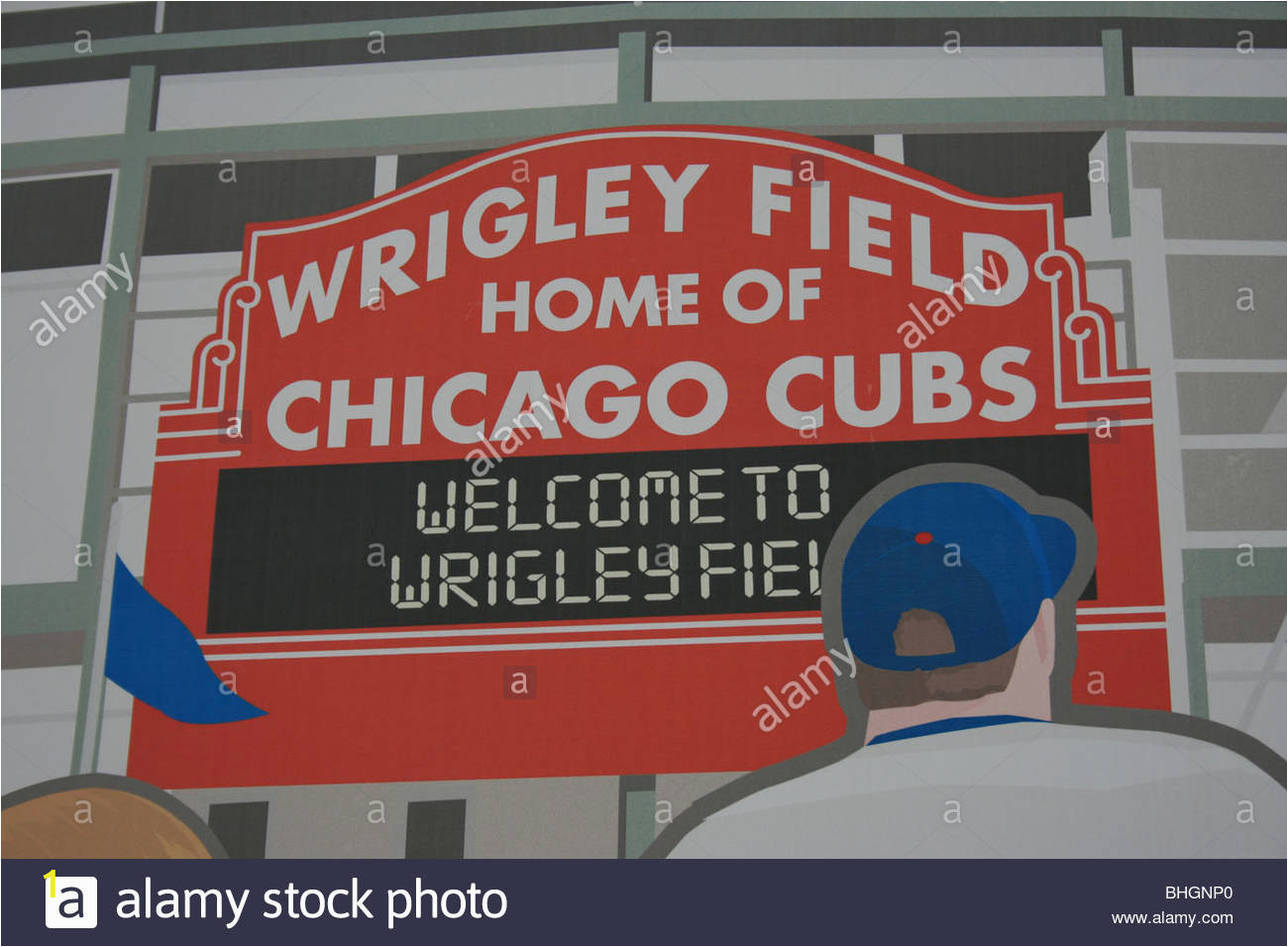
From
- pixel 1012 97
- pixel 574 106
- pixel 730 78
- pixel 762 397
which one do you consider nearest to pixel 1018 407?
pixel 762 397

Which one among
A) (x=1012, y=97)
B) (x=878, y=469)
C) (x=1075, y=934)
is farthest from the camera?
(x=1012, y=97)

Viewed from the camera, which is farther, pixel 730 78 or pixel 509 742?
pixel 730 78

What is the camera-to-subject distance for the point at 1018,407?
3.68 metres

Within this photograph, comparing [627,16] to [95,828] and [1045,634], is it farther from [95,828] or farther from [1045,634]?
[95,828]

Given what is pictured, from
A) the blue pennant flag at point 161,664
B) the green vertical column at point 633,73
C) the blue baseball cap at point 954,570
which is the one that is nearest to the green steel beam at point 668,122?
the green vertical column at point 633,73

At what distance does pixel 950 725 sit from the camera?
3.52 m

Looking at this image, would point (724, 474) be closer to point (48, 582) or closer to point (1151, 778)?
point (1151, 778)

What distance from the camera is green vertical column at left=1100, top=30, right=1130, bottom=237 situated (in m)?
3.80

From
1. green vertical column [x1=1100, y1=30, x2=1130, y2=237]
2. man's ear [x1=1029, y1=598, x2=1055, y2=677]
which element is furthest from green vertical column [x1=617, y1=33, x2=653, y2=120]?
man's ear [x1=1029, y1=598, x2=1055, y2=677]

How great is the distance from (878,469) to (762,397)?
375 millimetres

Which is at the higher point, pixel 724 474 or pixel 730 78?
pixel 730 78

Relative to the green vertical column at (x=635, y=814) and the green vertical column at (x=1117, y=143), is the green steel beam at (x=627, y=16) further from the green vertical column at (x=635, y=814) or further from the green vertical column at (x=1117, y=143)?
the green vertical column at (x=635, y=814)

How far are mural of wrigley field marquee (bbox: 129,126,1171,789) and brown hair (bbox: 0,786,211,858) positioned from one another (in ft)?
0.39

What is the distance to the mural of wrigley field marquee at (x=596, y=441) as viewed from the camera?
3607 mm
